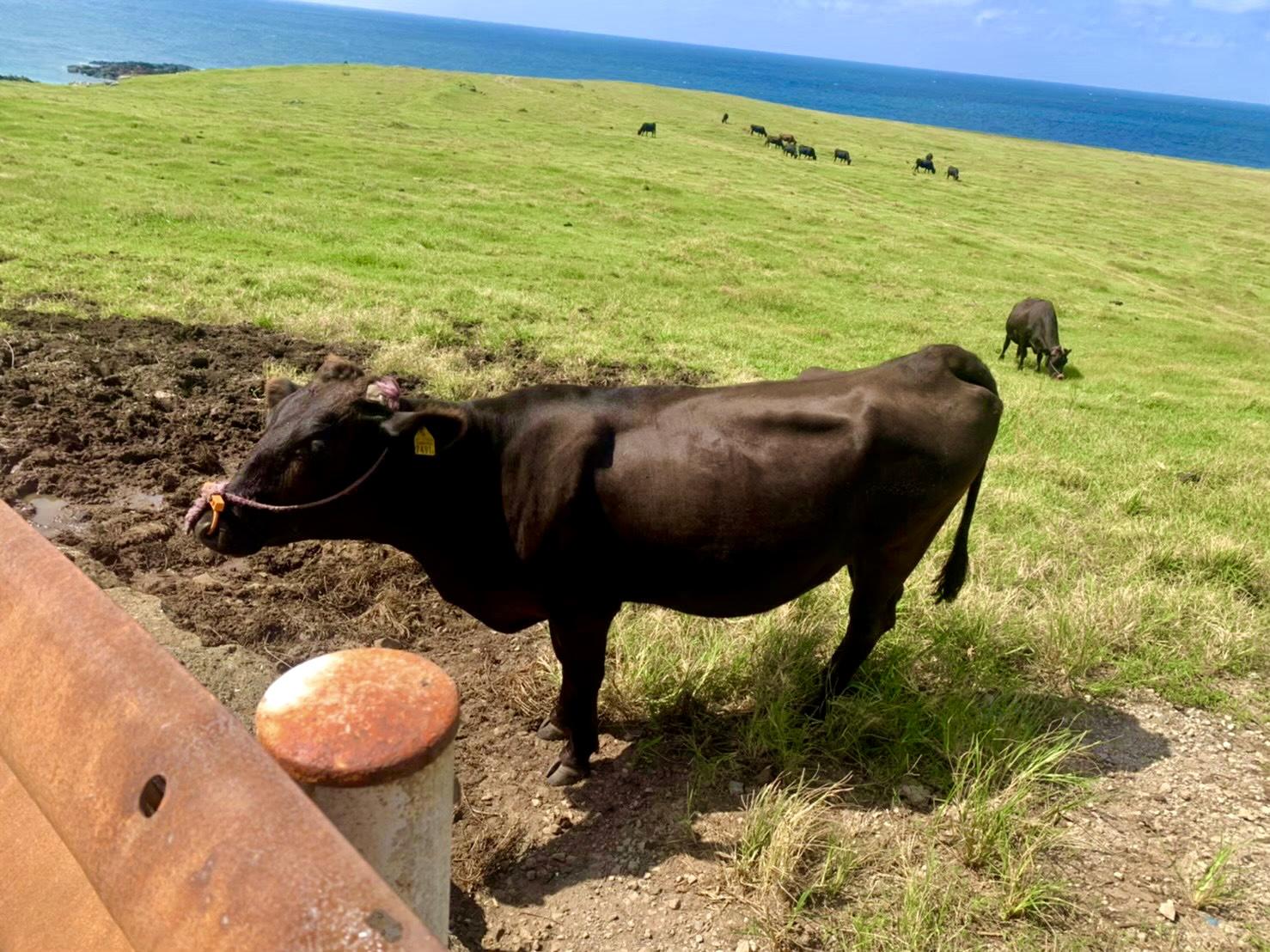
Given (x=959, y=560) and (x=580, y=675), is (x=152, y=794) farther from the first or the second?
(x=959, y=560)

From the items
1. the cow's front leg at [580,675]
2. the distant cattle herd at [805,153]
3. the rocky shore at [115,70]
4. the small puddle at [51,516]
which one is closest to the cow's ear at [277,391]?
the cow's front leg at [580,675]

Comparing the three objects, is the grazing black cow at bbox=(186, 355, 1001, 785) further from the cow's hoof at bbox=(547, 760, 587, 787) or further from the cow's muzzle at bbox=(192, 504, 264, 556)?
the cow's muzzle at bbox=(192, 504, 264, 556)

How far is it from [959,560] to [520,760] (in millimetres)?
2502

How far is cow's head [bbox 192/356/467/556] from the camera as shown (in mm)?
3572

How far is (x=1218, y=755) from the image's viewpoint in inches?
175

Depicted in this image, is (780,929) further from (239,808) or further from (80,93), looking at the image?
(80,93)

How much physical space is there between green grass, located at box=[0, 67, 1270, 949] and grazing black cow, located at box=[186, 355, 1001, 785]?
2.45ft

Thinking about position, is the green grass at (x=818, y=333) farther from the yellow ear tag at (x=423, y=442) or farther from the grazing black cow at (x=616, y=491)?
the yellow ear tag at (x=423, y=442)

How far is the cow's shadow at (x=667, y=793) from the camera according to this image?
365cm

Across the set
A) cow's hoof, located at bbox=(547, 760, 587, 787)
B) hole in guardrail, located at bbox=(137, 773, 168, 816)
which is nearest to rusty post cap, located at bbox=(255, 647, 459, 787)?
hole in guardrail, located at bbox=(137, 773, 168, 816)

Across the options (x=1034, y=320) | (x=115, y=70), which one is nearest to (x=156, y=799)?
(x=1034, y=320)

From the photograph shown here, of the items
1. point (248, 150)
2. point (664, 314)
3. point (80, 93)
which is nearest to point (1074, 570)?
point (664, 314)

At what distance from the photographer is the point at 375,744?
188 centimetres

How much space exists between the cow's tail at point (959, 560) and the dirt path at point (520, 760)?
34.8 inches
